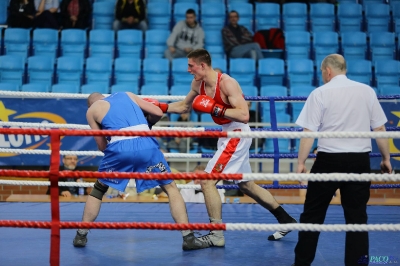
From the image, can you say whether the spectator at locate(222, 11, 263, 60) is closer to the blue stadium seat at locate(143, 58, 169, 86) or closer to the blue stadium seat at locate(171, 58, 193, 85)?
the blue stadium seat at locate(171, 58, 193, 85)

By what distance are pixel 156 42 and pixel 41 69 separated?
1829 millimetres

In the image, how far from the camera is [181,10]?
10000mm

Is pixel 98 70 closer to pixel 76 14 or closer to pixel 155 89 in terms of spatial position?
pixel 155 89

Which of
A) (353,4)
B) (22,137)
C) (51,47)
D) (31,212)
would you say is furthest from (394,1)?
(31,212)

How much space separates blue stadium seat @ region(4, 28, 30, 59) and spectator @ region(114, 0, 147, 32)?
1438 mm

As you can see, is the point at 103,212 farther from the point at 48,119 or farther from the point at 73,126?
the point at 48,119

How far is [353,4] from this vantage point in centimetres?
1006

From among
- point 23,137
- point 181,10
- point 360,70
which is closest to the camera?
point 23,137

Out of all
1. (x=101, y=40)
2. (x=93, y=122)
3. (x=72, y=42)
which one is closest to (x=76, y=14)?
(x=72, y=42)

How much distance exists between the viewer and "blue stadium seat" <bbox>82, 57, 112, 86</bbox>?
880cm

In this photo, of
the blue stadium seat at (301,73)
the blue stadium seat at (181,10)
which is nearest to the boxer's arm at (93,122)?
the blue stadium seat at (301,73)

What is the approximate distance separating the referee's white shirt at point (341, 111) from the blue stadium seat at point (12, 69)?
632cm

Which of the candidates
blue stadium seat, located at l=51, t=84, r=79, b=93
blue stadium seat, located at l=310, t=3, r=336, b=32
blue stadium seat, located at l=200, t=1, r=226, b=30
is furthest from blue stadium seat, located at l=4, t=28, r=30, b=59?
blue stadium seat, located at l=310, t=3, r=336, b=32

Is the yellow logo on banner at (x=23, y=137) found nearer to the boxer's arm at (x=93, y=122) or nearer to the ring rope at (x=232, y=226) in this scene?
the boxer's arm at (x=93, y=122)
